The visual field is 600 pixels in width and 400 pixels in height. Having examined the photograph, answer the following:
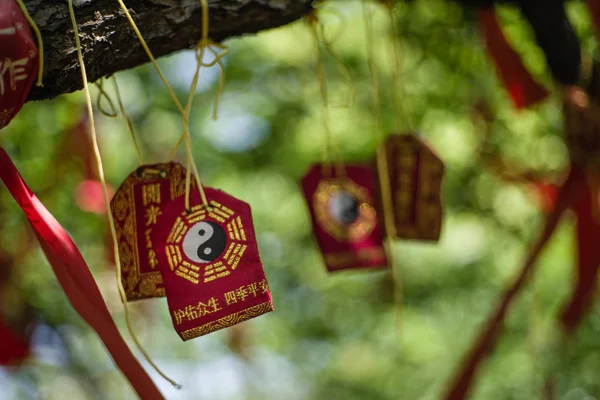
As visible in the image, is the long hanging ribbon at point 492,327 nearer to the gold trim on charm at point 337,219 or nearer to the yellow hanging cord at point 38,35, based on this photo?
the gold trim on charm at point 337,219

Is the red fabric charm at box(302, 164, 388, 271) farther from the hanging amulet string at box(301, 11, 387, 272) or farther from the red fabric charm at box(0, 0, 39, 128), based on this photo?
the red fabric charm at box(0, 0, 39, 128)

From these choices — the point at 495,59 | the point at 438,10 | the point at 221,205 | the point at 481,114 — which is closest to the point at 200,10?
the point at 221,205

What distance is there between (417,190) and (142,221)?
583 mm

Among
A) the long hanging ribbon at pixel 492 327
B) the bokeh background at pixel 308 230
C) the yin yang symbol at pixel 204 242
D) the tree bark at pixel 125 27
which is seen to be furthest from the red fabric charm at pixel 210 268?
the bokeh background at pixel 308 230

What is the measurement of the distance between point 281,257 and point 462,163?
1.22 metres

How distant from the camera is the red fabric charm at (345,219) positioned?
1.20 meters

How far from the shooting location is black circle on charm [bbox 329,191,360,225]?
1212 mm

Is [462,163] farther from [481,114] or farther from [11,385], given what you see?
[11,385]

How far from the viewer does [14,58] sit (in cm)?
62

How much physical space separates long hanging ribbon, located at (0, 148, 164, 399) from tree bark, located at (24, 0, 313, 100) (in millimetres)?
107

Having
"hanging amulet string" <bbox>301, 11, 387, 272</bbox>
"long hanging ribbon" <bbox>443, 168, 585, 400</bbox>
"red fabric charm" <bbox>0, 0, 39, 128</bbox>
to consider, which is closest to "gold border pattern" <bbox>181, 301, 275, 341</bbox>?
"red fabric charm" <bbox>0, 0, 39, 128</bbox>

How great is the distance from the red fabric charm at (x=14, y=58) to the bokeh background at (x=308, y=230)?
3.82 feet

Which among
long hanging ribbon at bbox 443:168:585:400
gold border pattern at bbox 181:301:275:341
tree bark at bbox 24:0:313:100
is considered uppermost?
tree bark at bbox 24:0:313:100

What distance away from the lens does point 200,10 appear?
2.92 ft
